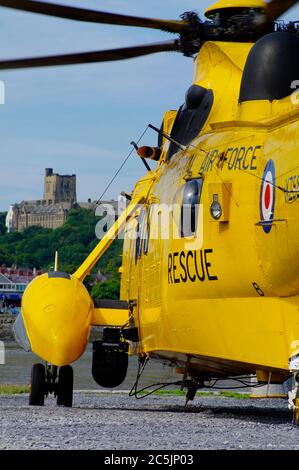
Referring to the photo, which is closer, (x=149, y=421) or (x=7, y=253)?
(x=149, y=421)

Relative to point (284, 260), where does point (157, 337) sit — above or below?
below

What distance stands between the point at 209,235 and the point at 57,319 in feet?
10.9

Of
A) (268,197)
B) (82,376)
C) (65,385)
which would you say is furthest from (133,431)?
(82,376)

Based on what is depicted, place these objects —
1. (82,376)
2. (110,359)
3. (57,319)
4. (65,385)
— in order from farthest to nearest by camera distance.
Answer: (82,376) < (110,359) < (65,385) < (57,319)

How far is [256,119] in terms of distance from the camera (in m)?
11.1

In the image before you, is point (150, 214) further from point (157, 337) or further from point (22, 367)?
point (22, 367)

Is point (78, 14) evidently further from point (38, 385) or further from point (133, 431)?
point (38, 385)

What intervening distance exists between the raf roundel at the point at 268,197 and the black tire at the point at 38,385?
19.4 feet

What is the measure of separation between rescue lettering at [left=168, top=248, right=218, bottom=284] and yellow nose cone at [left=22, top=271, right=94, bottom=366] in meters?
2.05

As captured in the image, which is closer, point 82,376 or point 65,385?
point 65,385

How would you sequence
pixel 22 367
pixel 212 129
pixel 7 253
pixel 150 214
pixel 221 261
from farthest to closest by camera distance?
pixel 7 253, pixel 22 367, pixel 150 214, pixel 212 129, pixel 221 261

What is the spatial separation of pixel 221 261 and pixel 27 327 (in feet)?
13.7

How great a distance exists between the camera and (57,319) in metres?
13.6

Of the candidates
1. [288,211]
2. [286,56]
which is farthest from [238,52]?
[288,211]
